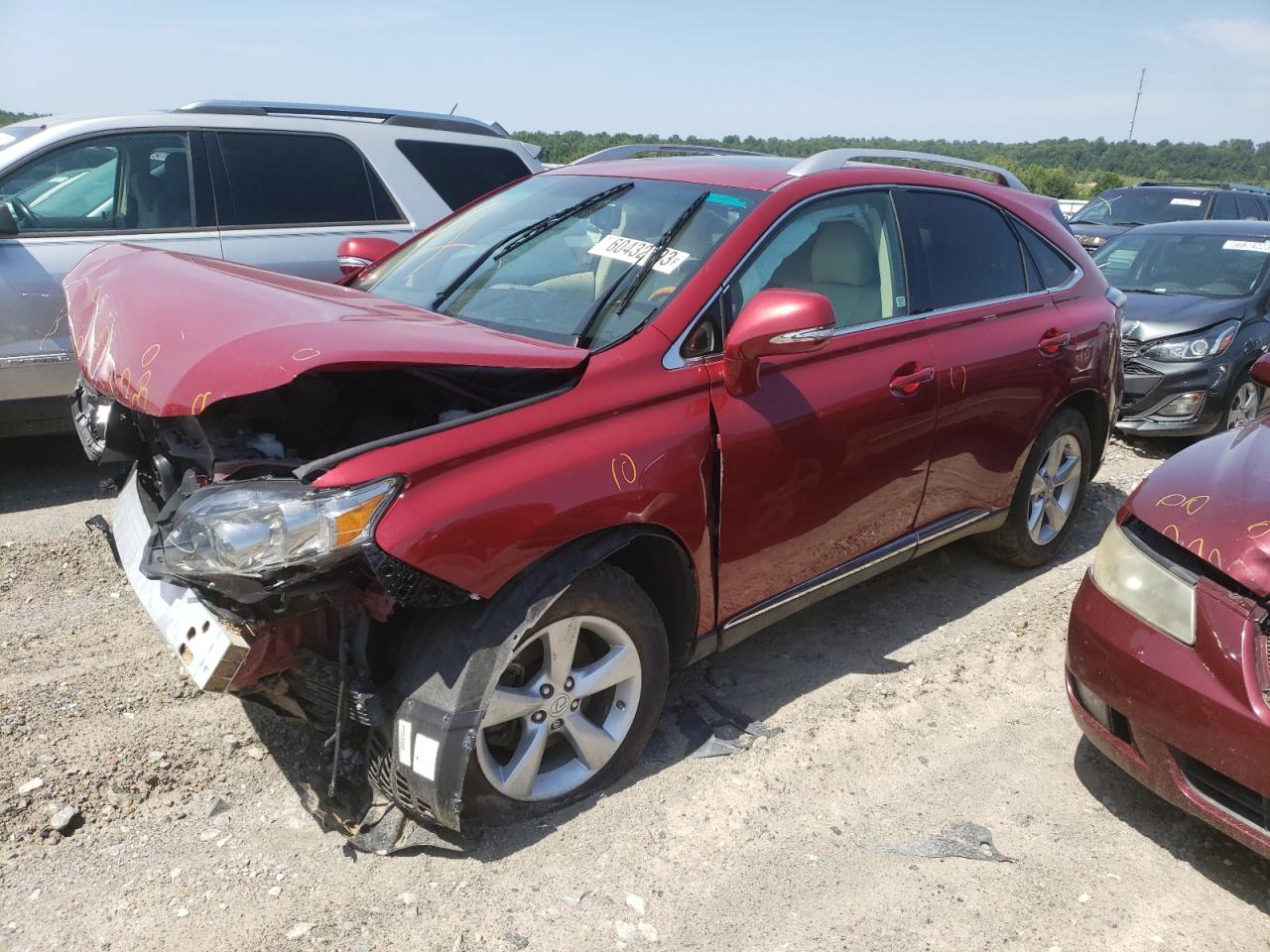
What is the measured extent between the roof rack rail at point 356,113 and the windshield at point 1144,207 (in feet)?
32.4

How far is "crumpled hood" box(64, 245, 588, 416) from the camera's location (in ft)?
7.68

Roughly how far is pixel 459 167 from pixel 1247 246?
608 cm

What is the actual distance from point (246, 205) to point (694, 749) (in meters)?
4.25

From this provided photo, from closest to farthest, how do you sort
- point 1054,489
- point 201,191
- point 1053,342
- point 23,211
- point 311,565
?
point 311,565
point 1053,342
point 1054,489
point 23,211
point 201,191

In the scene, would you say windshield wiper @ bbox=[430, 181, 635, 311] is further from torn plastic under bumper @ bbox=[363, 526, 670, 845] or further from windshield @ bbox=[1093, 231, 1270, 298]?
windshield @ bbox=[1093, 231, 1270, 298]

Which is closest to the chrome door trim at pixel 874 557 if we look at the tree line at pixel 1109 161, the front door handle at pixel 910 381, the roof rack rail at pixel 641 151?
the front door handle at pixel 910 381

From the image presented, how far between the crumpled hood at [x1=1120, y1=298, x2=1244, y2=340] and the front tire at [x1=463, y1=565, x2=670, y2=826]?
→ 5708 millimetres

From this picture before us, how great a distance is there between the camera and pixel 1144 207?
13648mm

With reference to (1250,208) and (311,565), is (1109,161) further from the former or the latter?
(311,565)

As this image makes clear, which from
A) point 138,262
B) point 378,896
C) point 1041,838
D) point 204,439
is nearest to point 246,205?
point 138,262

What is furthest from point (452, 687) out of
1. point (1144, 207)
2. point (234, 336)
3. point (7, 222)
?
point (1144, 207)

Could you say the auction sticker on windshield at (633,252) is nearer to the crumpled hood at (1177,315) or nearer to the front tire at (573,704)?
the front tire at (573,704)

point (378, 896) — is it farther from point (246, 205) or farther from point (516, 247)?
point (246, 205)

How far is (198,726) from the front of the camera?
319cm
